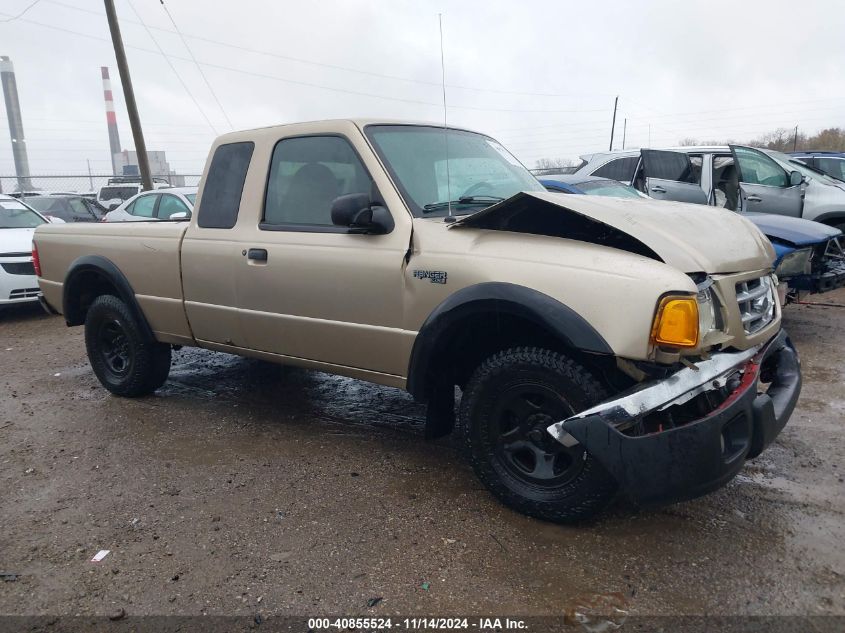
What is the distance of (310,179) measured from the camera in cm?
375

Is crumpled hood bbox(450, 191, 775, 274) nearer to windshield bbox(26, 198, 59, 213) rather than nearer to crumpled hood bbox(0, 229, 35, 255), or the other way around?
crumpled hood bbox(0, 229, 35, 255)

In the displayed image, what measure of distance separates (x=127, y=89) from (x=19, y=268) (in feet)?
30.1

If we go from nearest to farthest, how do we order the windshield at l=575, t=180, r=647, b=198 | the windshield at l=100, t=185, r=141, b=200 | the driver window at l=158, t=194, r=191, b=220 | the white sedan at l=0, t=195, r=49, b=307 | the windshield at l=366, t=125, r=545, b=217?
the windshield at l=366, t=125, r=545, b=217, the windshield at l=575, t=180, r=647, b=198, the white sedan at l=0, t=195, r=49, b=307, the driver window at l=158, t=194, r=191, b=220, the windshield at l=100, t=185, r=141, b=200

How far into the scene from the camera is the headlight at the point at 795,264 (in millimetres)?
5418

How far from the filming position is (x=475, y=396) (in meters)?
2.99

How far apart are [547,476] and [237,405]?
8.98ft

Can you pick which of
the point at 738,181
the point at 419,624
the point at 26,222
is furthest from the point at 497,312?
the point at 26,222

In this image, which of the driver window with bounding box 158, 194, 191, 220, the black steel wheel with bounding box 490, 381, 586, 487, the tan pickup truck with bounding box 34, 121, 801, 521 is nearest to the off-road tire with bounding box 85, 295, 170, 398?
the tan pickup truck with bounding box 34, 121, 801, 521

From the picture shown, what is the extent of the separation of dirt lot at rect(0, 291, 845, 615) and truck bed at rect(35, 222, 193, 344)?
2.32 ft

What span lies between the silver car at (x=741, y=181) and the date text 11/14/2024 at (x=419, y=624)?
749 centimetres

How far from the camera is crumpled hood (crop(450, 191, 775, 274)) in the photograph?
267 centimetres

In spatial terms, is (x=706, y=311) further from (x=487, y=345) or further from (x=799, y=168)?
(x=799, y=168)

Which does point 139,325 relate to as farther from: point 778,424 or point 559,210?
point 778,424

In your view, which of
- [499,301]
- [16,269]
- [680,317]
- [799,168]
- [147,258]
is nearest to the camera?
[680,317]
